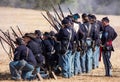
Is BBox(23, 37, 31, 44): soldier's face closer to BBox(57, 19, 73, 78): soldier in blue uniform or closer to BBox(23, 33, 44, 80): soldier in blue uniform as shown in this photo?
BBox(23, 33, 44, 80): soldier in blue uniform

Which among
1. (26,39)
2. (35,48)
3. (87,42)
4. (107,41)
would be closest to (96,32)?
(87,42)

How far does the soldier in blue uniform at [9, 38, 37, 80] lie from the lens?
15.0 m

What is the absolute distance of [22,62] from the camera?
49.3 ft

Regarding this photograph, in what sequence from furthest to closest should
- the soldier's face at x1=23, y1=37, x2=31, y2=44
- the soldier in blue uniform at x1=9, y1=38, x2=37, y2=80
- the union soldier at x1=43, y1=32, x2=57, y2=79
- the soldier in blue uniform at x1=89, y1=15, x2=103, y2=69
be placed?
1. the soldier in blue uniform at x1=89, y1=15, x2=103, y2=69
2. the union soldier at x1=43, y1=32, x2=57, y2=79
3. the soldier's face at x1=23, y1=37, x2=31, y2=44
4. the soldier in blue uniform at x1=9, y1=38, x2=37, y2=80

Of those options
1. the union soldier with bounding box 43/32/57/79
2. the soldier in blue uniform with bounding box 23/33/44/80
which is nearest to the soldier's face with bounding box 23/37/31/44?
the soldier in blue uniform with bounding box 23/33/44/80

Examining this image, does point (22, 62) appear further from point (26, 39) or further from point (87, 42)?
point (87, 42)

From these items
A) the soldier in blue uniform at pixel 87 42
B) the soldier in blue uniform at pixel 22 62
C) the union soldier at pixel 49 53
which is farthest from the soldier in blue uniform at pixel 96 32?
the soldier in blue uniform at pixel 22 62

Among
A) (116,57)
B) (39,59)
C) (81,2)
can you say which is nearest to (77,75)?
(39,59)

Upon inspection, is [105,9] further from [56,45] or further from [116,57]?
[56,45]

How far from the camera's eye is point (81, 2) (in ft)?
231

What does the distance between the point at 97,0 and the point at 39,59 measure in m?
58.4

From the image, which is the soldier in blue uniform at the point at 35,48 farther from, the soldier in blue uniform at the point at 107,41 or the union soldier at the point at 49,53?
the soldier in blue uniform at the point at 107,41

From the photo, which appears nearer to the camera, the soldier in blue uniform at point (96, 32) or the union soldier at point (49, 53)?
the union soldier at point (49, 53)

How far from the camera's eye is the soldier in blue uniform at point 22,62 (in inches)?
591
